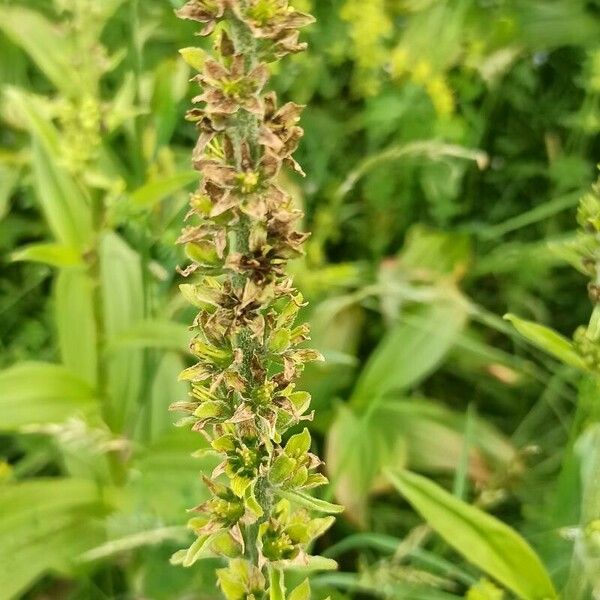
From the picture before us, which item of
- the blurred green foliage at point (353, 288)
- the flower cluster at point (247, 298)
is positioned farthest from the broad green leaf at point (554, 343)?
the flower cluster at point (247, 298)

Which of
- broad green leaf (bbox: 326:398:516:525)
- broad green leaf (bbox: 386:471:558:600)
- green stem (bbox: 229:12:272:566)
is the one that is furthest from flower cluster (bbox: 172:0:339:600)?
broad green leaf (bbox: 326:398:516:525)

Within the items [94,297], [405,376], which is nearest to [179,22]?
[94,297]

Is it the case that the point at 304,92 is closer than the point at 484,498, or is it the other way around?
the point at 484,498

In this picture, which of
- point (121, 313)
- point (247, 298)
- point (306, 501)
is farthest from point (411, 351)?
point (247, 298)

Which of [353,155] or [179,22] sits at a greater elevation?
[179,22]

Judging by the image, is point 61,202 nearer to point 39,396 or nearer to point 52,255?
point 52,255

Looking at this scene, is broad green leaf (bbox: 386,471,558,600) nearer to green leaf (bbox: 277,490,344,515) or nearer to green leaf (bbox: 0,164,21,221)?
green leaf (bbox: 277,490,344,515)

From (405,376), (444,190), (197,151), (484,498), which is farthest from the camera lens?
(444,190)

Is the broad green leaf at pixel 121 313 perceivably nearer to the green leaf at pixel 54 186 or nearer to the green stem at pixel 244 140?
the green leaf at pixel 54 186

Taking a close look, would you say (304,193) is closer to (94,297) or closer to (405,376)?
(405,376)
